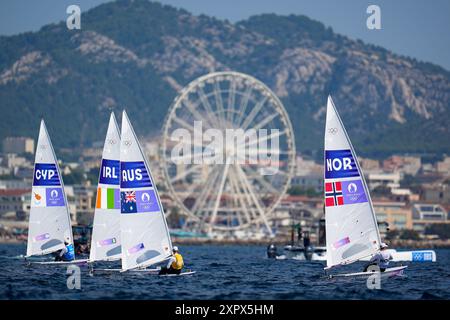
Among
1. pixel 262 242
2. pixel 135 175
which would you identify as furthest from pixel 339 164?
pixel 262 242

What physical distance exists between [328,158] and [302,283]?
6961 millimetres

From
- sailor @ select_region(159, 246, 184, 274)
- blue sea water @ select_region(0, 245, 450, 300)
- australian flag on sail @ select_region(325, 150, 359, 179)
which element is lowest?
blue sea water @ select_region(0, 245, 450, 300)

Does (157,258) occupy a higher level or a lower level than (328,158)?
lower

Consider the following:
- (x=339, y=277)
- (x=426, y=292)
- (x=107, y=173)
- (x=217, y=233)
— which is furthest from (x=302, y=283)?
(x=217, y=233)

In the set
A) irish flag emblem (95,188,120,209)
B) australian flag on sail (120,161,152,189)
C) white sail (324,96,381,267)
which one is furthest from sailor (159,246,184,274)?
white sail (324,96,381,267)

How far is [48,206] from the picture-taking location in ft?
198

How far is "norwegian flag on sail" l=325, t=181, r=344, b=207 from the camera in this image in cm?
4725

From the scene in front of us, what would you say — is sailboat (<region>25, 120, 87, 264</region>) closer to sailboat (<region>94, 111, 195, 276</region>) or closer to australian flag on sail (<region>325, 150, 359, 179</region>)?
sailboat (<region>94, 111, 195, 276</region>)

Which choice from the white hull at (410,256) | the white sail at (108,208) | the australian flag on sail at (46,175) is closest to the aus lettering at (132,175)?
the white sail at (108,208)

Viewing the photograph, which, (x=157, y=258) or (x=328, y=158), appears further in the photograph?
(x=157, y=258)

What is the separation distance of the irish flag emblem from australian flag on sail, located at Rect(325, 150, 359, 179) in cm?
1240
